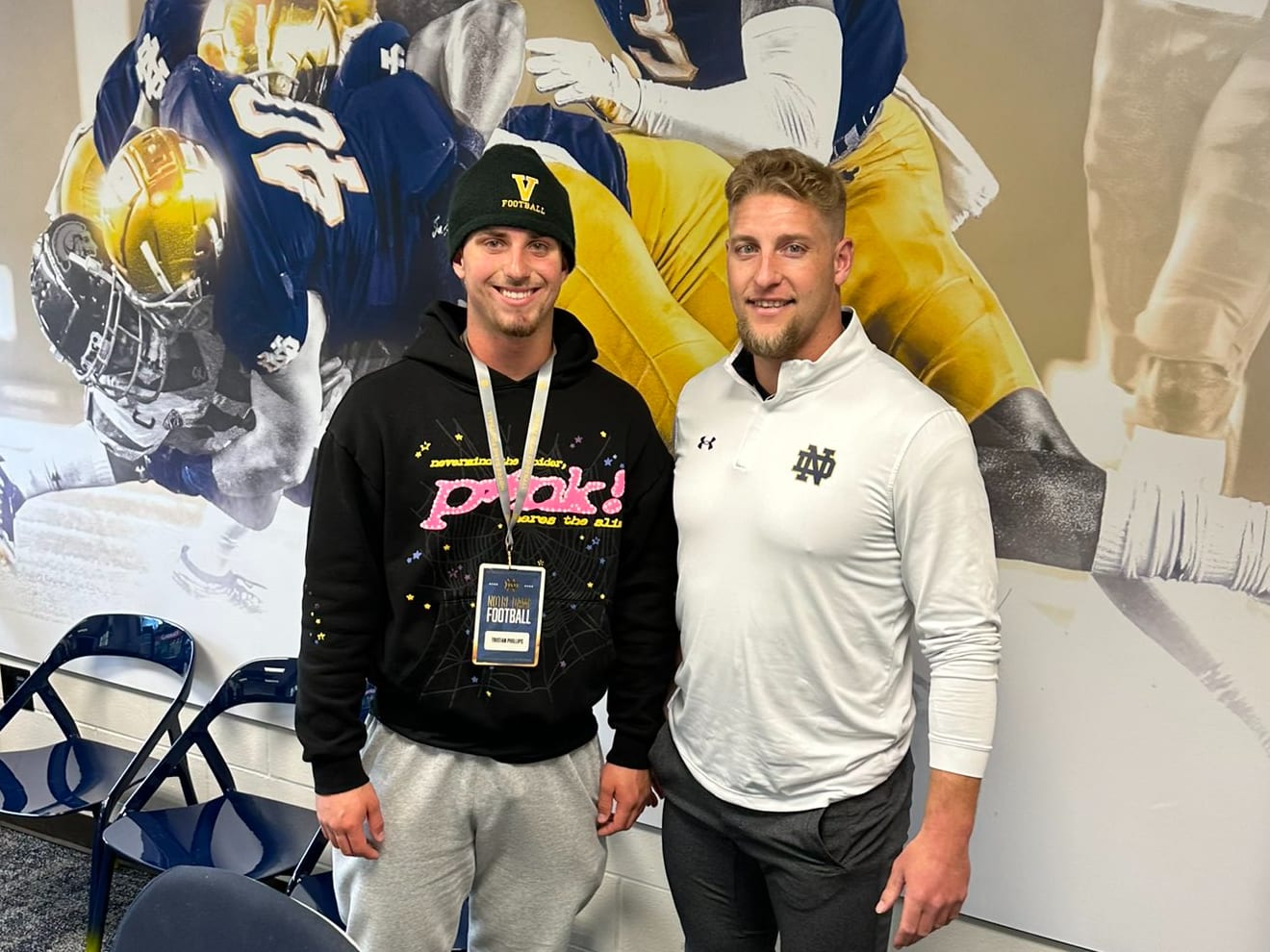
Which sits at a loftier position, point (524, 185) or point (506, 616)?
point (524, 185)

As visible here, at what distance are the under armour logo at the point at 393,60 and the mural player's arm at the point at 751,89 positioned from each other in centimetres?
35

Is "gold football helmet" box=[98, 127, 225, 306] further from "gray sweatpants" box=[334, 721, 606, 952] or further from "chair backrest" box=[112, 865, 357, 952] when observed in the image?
"chair backrest" box=[112, 865, 357, 952]

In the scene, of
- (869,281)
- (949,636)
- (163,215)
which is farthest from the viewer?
(163,215)

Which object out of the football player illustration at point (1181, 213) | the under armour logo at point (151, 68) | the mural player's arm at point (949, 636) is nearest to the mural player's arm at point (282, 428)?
the under armour logo at point (151, 68)

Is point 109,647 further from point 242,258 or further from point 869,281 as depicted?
point 869,281

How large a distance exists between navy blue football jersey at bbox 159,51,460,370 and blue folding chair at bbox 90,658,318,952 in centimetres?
79

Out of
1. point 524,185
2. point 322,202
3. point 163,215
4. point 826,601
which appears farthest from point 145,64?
point 826,601

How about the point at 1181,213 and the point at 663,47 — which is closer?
the point at 1181,213

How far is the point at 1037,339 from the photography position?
1620mm

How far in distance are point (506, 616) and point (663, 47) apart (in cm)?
109

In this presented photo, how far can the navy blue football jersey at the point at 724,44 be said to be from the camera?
1662 mm

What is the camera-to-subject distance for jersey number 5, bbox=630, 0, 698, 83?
1797 millimetres

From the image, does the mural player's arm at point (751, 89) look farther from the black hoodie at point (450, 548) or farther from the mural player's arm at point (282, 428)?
the mural player's arm at point (282, 428)

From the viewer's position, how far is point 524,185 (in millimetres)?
1443
